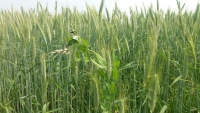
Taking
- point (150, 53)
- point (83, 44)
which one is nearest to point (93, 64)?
point (83, 44)

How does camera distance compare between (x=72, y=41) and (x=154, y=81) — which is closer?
(x=154, y=81)

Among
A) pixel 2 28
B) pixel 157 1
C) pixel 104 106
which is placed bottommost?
pixel 104 106

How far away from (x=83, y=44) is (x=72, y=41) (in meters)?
0.04

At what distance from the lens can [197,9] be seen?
1.36 meters

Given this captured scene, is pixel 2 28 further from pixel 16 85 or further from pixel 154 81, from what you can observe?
pixel 154 81

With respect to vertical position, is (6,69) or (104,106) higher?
(6,69)

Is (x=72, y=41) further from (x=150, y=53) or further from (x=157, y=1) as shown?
(x=157, y=1)

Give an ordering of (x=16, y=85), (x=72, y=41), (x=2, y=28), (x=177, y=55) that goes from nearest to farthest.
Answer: (x=72, y=41)
(x=2, y=28)
(x=177, y=55)
(x=16, y=85)

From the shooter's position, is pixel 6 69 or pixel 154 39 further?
pixel 6 69

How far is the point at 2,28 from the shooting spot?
1317 millimetres

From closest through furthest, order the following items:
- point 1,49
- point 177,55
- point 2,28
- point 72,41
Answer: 1. point 72,41
2. point 1,49
3. point 2,28
4. point 177,55

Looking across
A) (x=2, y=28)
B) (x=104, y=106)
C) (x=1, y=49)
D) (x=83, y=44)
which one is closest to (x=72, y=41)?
(x=83, y=44)

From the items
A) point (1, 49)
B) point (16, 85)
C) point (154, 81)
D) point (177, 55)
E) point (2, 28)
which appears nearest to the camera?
point (154, 81)

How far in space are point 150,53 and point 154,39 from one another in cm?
5
